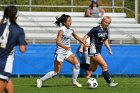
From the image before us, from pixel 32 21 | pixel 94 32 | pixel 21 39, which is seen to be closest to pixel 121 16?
pixel 32 21

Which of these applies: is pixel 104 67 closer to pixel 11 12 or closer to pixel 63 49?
pixel 63 49

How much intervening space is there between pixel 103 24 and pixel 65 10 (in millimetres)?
11837

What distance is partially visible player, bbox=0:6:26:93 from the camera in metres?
9.37

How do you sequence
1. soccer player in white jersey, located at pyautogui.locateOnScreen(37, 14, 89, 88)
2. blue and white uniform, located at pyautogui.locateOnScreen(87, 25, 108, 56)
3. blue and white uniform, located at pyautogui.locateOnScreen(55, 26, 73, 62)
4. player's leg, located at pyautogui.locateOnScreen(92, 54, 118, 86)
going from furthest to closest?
blue and white uniform, located at pyautogui.locateOnScreen(87, 25, 108, 56) → player's leg, located at pyautogui.locateOnScreen(92, 54, 118, 86) → blue and white uniform, located at pyautogui.locateOnScreen(55, 26, 73, 62) → soccer player in white jersey, located at pyautogui.locateOnScreen(37, 14, 89, 88)

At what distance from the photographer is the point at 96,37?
1605 centimetres

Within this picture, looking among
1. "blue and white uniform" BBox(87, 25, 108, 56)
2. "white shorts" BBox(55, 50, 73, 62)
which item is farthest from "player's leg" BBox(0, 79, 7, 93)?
"blue and white uniform" BBox(87, 25, 108, 56)

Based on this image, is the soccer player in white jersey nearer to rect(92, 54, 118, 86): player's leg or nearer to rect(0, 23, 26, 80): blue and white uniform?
rect(92, 54, 118, 86): player's leg

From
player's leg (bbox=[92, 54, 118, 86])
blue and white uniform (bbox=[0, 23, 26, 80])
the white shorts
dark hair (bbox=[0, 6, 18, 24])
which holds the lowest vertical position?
player's leg (bbox=[92, 54, 118, 86])

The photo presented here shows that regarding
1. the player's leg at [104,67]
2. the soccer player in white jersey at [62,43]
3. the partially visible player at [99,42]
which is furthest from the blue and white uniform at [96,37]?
the soccer player in white jersey at [62,43]

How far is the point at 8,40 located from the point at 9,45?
0.09m

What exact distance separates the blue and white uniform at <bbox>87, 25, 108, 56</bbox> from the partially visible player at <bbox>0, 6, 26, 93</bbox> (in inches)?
262

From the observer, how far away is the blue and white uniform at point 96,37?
15.9m

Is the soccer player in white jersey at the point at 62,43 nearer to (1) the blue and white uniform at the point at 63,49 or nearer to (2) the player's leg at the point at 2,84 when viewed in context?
(1) the blue and white uniform at the point at 63,49

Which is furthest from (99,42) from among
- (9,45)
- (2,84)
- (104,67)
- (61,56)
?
(2,84)
